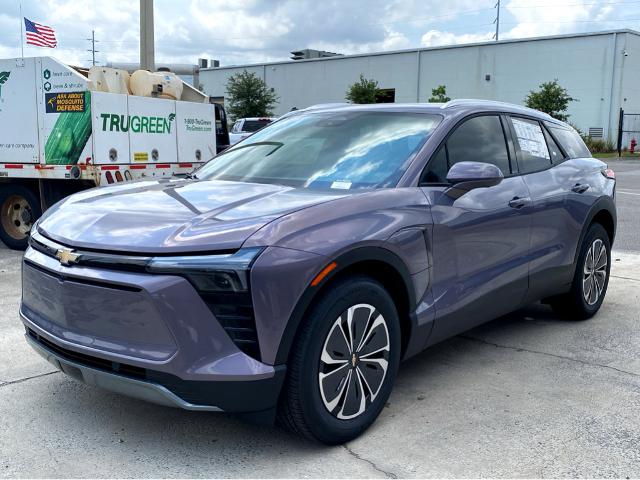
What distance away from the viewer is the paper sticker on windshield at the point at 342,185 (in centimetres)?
374

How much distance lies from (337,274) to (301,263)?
301 millimetres

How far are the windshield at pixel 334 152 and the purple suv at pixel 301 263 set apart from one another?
1 cm

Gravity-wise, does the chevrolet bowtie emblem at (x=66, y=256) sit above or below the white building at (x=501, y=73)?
below

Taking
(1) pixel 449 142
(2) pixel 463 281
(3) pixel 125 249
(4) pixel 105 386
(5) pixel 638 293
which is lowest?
(5) pixel 638 293

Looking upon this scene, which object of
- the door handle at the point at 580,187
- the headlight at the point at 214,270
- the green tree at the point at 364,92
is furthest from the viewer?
the green tree at the point at 364,92

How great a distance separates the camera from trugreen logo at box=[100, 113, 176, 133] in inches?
333

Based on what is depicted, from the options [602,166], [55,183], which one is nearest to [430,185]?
[602,166]

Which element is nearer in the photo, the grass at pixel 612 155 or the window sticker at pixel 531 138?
the window sticker at pixel 531 138

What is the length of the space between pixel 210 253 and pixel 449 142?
1.89 m

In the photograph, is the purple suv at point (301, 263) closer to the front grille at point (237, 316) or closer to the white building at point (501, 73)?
the front grille at point (237, 316)

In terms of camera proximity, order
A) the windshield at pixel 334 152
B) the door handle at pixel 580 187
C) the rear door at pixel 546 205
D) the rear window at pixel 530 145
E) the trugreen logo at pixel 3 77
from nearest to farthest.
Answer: the windshield at pixel 334 152
the rear door at pixel 546 205
the rear window at pixel 530 145
the door handle at pixel 580 187
the trugreen logo at pixel 3 77

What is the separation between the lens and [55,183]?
863cm

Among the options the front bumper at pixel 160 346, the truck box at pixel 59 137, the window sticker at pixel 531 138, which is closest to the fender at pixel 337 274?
the front bumper at pixel 160 346

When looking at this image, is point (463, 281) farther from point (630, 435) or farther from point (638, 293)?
point (638, 293)
